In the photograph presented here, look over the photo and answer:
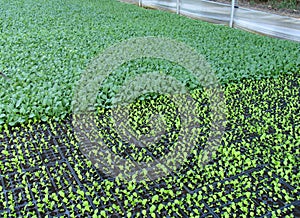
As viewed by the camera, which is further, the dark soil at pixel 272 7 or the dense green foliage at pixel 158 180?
the dark soil at pixel 272 7

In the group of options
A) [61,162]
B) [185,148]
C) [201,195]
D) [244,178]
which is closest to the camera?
[201,195]

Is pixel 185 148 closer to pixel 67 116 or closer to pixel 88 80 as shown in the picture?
pixel 67 116

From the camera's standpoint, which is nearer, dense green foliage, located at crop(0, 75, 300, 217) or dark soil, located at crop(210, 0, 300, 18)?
dense green foliage, located at crop(0, 75, 300, 217)

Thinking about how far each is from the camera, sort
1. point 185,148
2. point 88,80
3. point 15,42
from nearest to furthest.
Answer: point 185,148
point 88,80
point 15,42

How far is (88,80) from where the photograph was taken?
429 cm

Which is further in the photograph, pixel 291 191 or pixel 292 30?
pixel 292 30

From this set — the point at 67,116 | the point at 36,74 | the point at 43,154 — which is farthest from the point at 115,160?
the point at 36,74

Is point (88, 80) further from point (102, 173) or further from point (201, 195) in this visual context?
point (201, 195)

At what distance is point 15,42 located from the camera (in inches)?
233

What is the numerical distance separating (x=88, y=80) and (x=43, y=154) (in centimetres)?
155

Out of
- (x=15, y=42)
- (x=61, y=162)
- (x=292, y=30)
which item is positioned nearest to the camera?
(x=61, y=162)

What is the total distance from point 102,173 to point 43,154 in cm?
58

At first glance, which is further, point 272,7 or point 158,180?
point 272,7

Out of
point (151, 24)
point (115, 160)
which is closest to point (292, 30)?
point (151, 24)
